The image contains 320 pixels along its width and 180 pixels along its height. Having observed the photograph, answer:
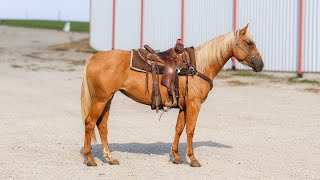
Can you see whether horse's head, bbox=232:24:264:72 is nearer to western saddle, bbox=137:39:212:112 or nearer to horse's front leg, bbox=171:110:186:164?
western saddle, bbox=137:39:212:112

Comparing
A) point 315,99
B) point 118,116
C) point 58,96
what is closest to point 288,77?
point 315,99

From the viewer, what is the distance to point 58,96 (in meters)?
20.1

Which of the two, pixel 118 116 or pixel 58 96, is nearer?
pixel 118 116

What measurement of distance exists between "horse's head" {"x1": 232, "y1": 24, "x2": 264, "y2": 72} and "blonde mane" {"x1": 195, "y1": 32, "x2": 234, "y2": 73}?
106mm

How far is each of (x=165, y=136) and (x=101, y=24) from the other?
1324 inches

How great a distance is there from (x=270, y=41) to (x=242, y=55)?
62.7 ft

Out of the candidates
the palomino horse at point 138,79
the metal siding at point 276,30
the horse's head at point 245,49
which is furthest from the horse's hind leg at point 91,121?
the metal siding at point 276,30

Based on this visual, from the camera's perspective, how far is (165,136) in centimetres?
1248

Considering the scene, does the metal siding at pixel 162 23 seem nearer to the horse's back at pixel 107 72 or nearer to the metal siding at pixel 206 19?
the metal siding at pixel 206 19

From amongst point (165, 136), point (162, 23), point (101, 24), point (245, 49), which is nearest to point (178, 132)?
point (245, 49)

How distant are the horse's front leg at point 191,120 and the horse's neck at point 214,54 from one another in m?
0.58

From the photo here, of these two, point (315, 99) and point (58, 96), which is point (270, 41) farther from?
point (58, 96)

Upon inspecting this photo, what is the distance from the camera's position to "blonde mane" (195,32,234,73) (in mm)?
9500

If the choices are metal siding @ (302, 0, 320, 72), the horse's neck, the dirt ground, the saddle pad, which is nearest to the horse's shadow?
the dirt ground
